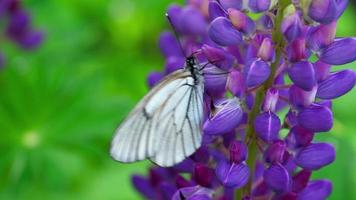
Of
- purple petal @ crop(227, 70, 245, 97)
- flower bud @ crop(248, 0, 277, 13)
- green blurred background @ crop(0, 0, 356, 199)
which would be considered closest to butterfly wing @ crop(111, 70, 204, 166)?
purple petal @ crop(227, 70, 245, 97)

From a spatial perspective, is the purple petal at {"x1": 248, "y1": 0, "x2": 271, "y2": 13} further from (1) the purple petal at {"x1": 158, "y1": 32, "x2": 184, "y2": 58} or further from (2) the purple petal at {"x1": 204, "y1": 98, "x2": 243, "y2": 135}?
(1) the purple petal at {"x1": 158, "y1": 32, "x2": 184, "y2": 58}

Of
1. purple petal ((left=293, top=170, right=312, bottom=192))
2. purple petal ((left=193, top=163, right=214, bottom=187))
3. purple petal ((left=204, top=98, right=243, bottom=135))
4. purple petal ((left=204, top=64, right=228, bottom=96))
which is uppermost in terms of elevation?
purple petal ((left=204, top=64, right=228, bottom=96))

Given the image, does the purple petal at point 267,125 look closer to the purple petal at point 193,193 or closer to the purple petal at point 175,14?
the purple petal at point 193,193

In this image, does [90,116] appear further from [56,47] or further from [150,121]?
[150,121]

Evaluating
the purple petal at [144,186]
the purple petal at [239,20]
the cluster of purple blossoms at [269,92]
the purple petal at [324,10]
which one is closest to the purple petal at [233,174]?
the cluster of purple blossoms at [269,92]

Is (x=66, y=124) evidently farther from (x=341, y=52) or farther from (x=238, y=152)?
(x=341, y=52)

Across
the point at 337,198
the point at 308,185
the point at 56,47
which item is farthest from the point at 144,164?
the point at 308,185
